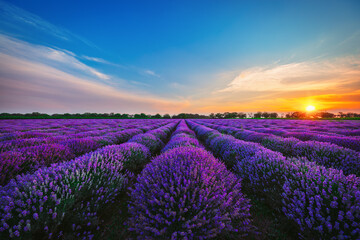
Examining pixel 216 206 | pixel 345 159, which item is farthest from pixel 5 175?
pixel 345 159

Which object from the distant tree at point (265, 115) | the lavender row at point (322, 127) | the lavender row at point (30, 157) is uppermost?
the distant tree at point (265, 115)

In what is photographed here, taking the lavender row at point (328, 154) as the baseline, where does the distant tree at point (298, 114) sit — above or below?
above

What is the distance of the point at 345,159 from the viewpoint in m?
3.22

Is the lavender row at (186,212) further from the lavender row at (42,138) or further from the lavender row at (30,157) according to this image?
the lavender row at (42,138)

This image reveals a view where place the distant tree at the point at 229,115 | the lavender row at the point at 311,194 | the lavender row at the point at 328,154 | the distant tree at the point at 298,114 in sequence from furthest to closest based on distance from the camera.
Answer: the distant tree at the point at 229,115
the distant tree at the point at 298,114
the lavender row at the point at 328,154
the lavender row at the point at 311,194

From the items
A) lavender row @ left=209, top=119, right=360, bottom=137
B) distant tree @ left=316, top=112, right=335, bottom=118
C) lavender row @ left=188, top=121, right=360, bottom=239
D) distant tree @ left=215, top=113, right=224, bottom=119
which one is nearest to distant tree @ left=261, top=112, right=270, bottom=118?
distant tree @ left=316, top=112, right=335, bottom=118

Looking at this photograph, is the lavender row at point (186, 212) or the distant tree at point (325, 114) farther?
the distant tree at point (325, 114)

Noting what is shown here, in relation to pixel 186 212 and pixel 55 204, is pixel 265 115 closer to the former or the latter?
pixel 186 212

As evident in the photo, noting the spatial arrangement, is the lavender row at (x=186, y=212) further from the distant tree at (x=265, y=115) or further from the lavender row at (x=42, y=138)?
the distant tree at (x=265, y=115)

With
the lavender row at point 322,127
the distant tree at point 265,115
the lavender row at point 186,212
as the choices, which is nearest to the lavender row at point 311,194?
the lavender row at point 186,212

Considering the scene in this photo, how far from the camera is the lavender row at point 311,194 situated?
1479 millimetres

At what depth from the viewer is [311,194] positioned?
188 cm

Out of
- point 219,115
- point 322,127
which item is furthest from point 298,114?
point 322,127

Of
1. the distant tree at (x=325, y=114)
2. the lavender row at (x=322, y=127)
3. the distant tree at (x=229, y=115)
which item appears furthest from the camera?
the distant tree at (x=229, y=115)
